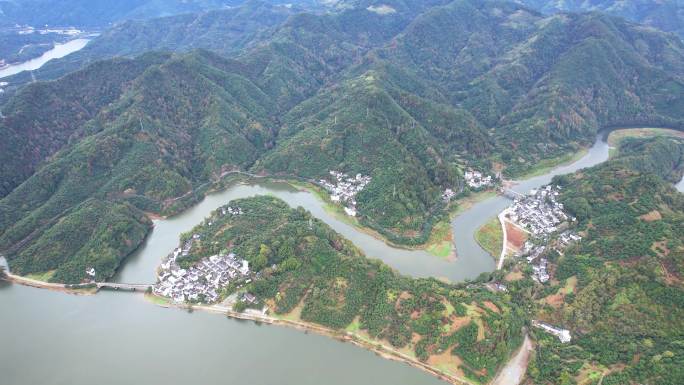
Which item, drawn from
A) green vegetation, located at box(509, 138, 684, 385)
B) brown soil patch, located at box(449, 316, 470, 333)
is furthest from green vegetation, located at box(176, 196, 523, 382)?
green vegetation, located at box(509, 138, 684, 385)

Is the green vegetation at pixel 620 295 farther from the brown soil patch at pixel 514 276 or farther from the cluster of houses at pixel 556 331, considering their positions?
the brown soil patch at pixel 514 276

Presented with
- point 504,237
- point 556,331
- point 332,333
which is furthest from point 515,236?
point 332,333

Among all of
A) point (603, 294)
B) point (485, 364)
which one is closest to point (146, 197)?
point (485, 364)

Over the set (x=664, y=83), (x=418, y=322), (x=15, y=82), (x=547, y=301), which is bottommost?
(x=664, y=83)

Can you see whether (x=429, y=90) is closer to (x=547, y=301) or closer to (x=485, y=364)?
(x=547, y=301)

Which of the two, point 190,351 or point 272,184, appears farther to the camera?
point 272,184

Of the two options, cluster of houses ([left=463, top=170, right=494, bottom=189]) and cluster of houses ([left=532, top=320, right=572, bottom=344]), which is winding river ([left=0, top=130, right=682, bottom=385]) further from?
cluster of houses ([left=463, top=170, right=494, bottom=189])

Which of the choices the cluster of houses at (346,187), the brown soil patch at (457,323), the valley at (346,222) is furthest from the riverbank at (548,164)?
the brown soil patch at (457,323)
